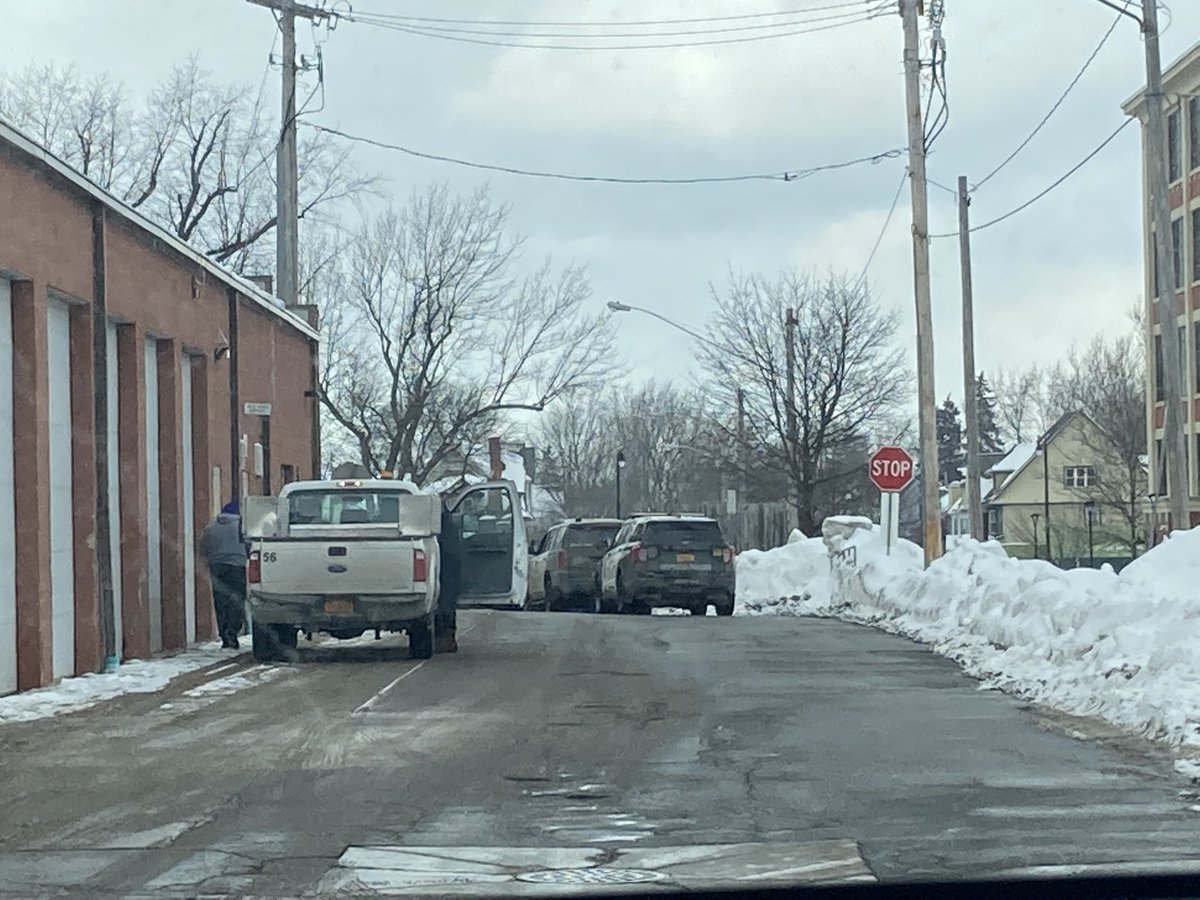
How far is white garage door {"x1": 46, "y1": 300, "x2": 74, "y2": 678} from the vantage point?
58.5 ft

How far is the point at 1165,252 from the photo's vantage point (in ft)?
78.7

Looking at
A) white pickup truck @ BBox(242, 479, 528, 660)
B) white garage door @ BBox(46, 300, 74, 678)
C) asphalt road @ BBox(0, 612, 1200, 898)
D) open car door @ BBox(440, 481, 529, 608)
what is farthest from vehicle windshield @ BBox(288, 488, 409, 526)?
asphalt road @ BBox(0, 612, 1200, 898)

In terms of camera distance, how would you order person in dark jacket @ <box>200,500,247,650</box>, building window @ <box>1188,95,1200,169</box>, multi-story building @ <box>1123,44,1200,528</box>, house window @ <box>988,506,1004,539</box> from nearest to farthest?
person in dark jacket @ <box>200,500,247,650</box> < building window @ <box>1188,95,1200,169</box> < multi-story building @ <box>1123,44,1200,528</box> < house window @ <box>988,506,1004,539</box>

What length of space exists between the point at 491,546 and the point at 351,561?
11.0ft

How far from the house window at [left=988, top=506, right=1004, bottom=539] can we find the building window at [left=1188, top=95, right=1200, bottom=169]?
1755 inches

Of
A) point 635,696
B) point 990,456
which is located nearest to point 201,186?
point 635,696

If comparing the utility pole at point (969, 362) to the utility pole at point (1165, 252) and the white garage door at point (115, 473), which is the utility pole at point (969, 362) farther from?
the white garage door at point (115, 473)

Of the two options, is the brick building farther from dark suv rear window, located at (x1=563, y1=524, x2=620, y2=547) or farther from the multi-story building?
the multi-story building

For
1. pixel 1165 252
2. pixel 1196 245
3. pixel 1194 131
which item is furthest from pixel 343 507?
pixel 1196 245

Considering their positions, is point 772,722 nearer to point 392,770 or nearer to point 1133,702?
point 1133,702

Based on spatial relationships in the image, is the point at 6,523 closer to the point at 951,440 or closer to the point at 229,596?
the point at 229,596

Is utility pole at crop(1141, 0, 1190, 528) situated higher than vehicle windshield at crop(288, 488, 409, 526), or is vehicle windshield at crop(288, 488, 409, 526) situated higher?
utility pole at crop(1141, 0, 1190, 528)

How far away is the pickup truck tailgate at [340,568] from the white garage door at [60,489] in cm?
206

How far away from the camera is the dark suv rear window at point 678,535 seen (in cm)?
3020
